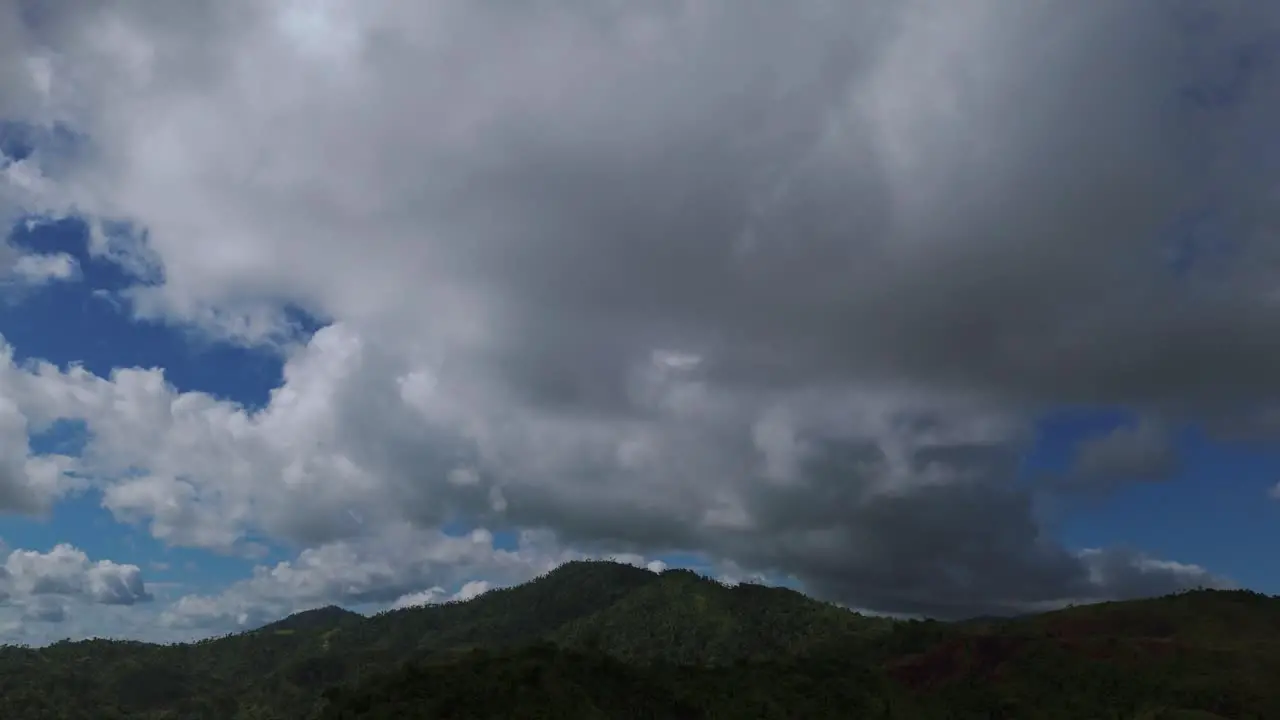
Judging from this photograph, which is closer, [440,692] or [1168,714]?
[1168,714]

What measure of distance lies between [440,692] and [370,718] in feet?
55.9

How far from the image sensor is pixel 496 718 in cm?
18125

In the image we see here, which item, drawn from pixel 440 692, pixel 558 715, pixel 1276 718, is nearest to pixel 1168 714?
pixel 1276 718

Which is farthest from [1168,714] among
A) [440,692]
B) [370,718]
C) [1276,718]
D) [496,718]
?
[370,718]

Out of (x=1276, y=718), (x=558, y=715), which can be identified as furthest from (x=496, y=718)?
(x=1276, y=718)

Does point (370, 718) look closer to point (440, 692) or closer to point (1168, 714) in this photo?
point (440, 692)

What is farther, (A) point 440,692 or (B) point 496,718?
(A) point 440,692

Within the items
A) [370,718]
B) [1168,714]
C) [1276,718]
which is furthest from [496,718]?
[1276,718]

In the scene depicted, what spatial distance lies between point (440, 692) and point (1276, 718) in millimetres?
193654

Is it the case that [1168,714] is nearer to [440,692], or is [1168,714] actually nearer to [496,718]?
[496,718]

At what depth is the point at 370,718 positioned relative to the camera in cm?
18838

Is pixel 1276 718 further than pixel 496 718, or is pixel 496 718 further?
pixel 1276 718

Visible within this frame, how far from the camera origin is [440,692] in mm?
199625

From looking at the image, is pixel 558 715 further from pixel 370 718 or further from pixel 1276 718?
pixel 1276 718
